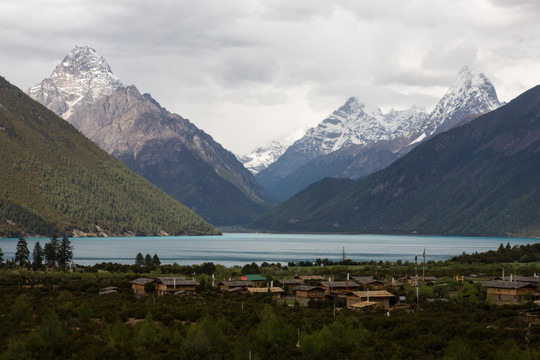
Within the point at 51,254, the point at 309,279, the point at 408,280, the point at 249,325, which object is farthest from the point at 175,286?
the point at 51,254

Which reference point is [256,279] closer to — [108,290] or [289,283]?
[289,283]

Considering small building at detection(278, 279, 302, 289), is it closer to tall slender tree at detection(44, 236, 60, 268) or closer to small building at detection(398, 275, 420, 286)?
small building at detection(398, 275, 420, 286)

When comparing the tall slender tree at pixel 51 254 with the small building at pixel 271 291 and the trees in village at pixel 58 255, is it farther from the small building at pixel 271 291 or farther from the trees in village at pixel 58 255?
the small building at pixel 271 291

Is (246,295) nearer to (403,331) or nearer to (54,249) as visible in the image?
(403,331)

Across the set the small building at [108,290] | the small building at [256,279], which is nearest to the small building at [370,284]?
the small building at [256,279]

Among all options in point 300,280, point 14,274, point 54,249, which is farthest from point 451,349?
point 54,249
